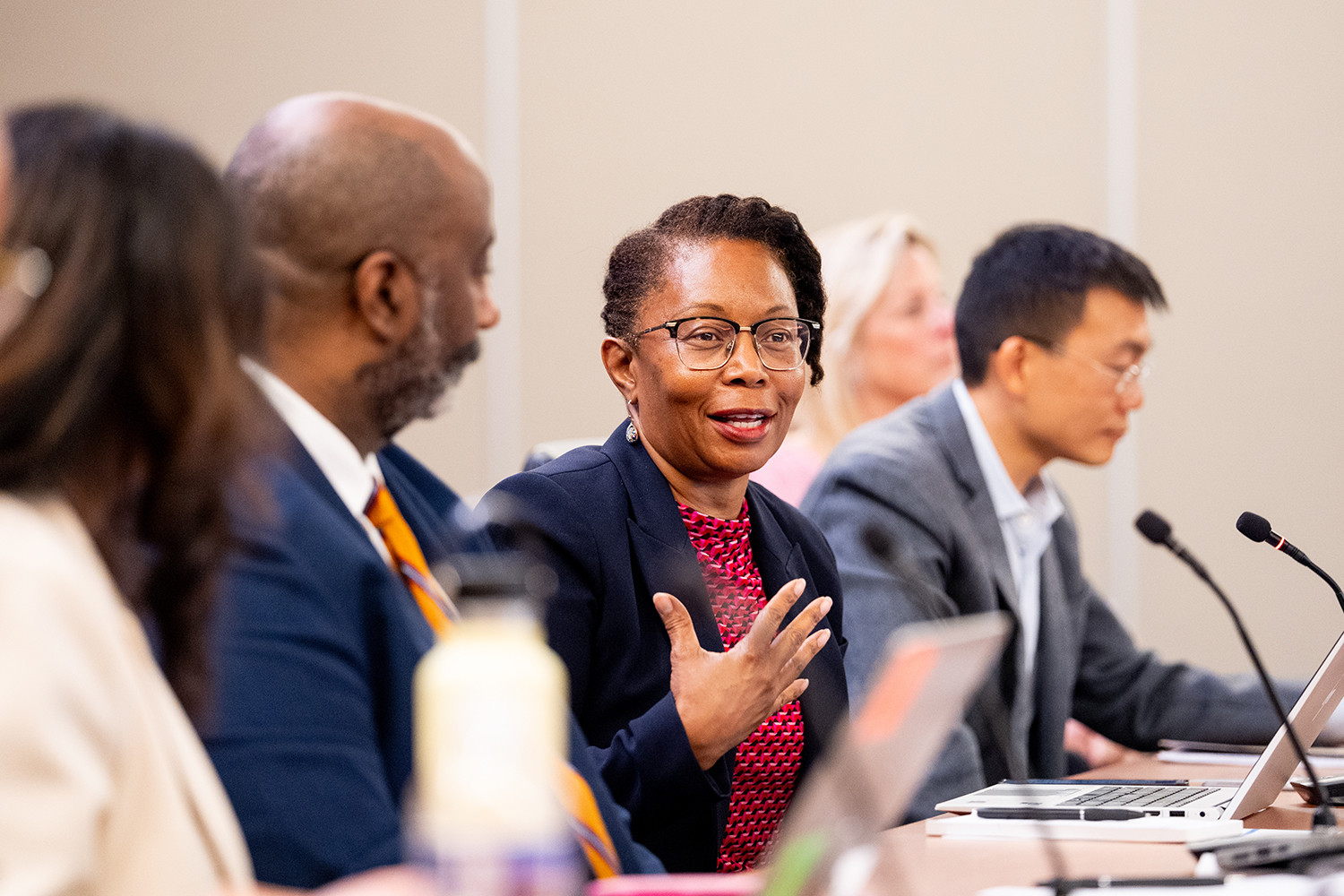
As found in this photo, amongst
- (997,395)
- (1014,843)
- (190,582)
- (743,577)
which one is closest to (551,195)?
(997,395)

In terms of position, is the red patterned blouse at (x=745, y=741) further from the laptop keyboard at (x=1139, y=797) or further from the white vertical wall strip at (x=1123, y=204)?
the white vertical wall strip at (x=1123, y=204)

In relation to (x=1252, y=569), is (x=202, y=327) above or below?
above

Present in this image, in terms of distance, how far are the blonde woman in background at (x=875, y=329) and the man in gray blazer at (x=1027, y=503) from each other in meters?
0.86

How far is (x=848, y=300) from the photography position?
11.6 ft

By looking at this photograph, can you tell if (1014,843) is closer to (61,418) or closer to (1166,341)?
(61,418)

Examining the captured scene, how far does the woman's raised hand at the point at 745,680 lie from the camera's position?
5.15 ft

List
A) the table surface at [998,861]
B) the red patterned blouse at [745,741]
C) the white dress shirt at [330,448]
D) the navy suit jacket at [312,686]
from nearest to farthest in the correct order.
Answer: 1. the navy suit jacket at [312,686]
2. the white dress shirt at [330,448]
3. the table surface at [998,861]
4. the red patterned blouse at [745,741]

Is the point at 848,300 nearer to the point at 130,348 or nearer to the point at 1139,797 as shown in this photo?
the point at 1139,797

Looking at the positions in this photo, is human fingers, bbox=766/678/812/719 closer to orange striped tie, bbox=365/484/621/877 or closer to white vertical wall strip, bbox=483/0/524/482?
orange striped tie, bbox=365/484/621/877

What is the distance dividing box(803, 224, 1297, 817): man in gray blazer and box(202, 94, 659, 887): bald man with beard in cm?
109

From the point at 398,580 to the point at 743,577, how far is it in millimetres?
832

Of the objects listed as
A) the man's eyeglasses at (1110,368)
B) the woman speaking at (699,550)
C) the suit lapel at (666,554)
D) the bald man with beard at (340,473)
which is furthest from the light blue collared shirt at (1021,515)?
the bald man with beard at (340,473)

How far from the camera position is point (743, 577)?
1896mm

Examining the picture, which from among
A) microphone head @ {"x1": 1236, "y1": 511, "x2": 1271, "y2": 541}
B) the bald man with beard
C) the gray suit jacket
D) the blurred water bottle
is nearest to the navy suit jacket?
the bald man with beard
